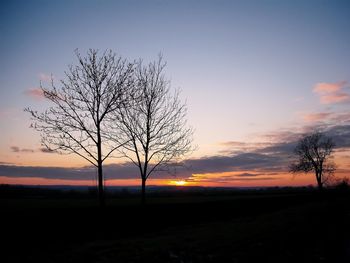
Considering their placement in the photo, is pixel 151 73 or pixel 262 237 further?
pixel 151 73

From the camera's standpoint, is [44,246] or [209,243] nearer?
[209,243]

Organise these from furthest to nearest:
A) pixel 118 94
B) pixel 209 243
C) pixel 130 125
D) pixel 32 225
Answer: pixel 130 125 → pixel 118 94 → pixel 32 225 → pixel 209 243

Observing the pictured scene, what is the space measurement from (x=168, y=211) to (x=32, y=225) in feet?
36.7

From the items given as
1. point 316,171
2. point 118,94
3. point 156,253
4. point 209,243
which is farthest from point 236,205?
point 316,171

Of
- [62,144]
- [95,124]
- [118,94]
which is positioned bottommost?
[62,144]

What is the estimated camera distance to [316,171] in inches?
3031

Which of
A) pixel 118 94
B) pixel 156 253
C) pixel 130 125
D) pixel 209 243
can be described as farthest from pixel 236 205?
pixel 156 253

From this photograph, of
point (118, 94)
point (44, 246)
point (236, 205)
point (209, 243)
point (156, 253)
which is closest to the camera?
point (156, 253)

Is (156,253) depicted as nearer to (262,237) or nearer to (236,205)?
(262,237)

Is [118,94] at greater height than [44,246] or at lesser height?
greater

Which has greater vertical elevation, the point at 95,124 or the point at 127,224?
the point at 95,124

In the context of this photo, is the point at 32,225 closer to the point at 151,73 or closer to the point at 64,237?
the point at 64,237

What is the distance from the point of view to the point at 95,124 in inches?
791

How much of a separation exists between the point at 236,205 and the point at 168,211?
10898 millimetres
